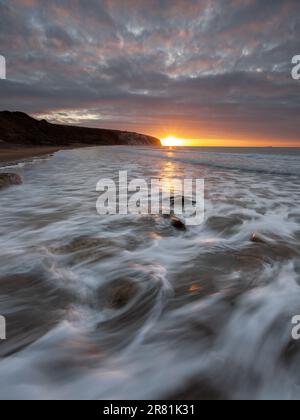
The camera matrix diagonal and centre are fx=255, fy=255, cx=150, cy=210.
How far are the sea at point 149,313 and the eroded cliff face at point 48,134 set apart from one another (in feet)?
176

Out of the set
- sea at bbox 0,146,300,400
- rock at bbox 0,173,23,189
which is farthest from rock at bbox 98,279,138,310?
rock at bbox 0,173,23,189

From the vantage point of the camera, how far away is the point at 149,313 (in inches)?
85.6

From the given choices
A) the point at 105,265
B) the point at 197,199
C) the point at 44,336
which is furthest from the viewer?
the point at 197,199

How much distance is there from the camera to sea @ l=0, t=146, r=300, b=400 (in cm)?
158

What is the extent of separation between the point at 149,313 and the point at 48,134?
9997cm

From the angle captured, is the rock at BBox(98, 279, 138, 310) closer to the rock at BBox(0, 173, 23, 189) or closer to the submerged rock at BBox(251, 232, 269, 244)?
the submerged rock at BBox(251, 232, 269, 244)

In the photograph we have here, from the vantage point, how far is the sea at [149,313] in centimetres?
158

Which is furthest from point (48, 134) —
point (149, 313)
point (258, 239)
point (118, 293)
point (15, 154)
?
point (149, 313)

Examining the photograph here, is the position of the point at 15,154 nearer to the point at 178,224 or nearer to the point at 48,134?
the point at 178,224
